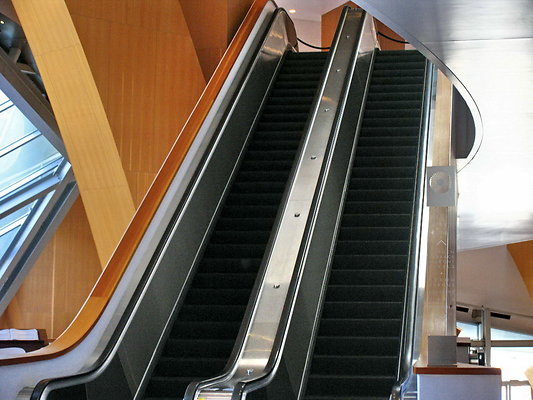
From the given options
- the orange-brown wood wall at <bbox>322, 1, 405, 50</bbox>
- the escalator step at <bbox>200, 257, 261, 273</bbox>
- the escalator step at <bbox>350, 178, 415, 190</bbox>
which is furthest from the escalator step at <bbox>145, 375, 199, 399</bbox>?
the orange-brown wood wall at <bbox>322, 1, 405, 50</bbox>

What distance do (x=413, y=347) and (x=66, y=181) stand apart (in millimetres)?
12912

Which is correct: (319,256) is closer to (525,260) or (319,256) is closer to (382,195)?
(382,195)

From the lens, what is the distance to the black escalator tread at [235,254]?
275 inches

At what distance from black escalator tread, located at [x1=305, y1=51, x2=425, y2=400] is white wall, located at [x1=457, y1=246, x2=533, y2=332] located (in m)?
12.2

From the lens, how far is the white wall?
22.3 metres

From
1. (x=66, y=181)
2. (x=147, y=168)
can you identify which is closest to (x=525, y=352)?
(x=66, y=181)

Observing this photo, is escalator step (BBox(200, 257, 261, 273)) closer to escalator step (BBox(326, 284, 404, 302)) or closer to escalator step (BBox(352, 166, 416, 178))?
escalator step (BBox(326, 284, 404, 302))

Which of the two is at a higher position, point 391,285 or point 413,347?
point 391,285

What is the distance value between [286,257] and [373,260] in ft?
4.05

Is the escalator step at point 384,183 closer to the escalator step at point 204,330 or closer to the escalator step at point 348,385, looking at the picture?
the escalator step at point 204,330

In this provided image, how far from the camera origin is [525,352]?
910 inches

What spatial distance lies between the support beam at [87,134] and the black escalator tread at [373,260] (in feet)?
8.46

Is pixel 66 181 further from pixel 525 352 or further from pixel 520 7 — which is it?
pixel 520 7

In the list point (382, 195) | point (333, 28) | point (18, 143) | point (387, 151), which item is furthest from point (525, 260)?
point (382, 195)
